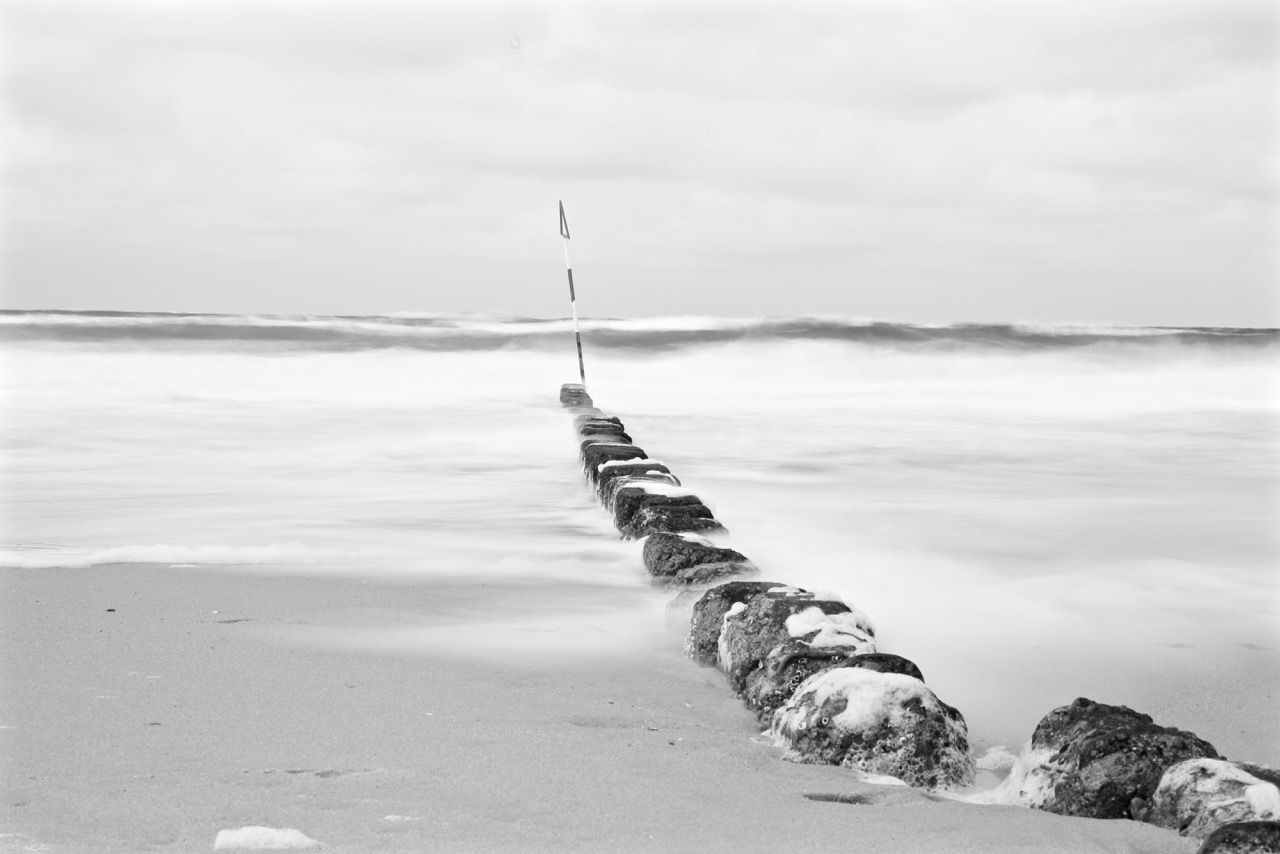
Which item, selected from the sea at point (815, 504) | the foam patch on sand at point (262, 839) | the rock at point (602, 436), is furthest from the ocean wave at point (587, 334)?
the foam patch on sand at point (262, 839)

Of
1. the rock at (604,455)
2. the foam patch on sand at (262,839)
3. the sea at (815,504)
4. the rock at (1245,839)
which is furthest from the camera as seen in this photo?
the rock at (604,455)

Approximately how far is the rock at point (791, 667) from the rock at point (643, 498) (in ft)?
6.79

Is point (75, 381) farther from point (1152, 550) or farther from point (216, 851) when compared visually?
point (216, 851)

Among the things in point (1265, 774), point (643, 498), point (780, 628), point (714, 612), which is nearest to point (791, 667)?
point (780, 628)

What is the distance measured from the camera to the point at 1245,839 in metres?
1.89

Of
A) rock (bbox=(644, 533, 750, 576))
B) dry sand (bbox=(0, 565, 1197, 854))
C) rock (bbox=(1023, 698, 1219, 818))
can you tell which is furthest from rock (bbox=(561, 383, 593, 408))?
rock (bbox=(1023, 698, 1219, 818))

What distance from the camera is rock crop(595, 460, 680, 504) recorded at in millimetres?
6164

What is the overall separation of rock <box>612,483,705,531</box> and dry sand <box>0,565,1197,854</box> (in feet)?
4.26

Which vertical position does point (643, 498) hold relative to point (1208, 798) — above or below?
above

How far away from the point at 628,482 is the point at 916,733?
10.2 feet

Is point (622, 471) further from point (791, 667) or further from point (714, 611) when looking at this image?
point (791, 667)

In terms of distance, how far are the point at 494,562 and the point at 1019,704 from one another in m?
2.29

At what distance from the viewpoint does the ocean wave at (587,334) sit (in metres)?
29.3

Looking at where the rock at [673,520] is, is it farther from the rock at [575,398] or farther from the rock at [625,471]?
the rock at [575,398]
